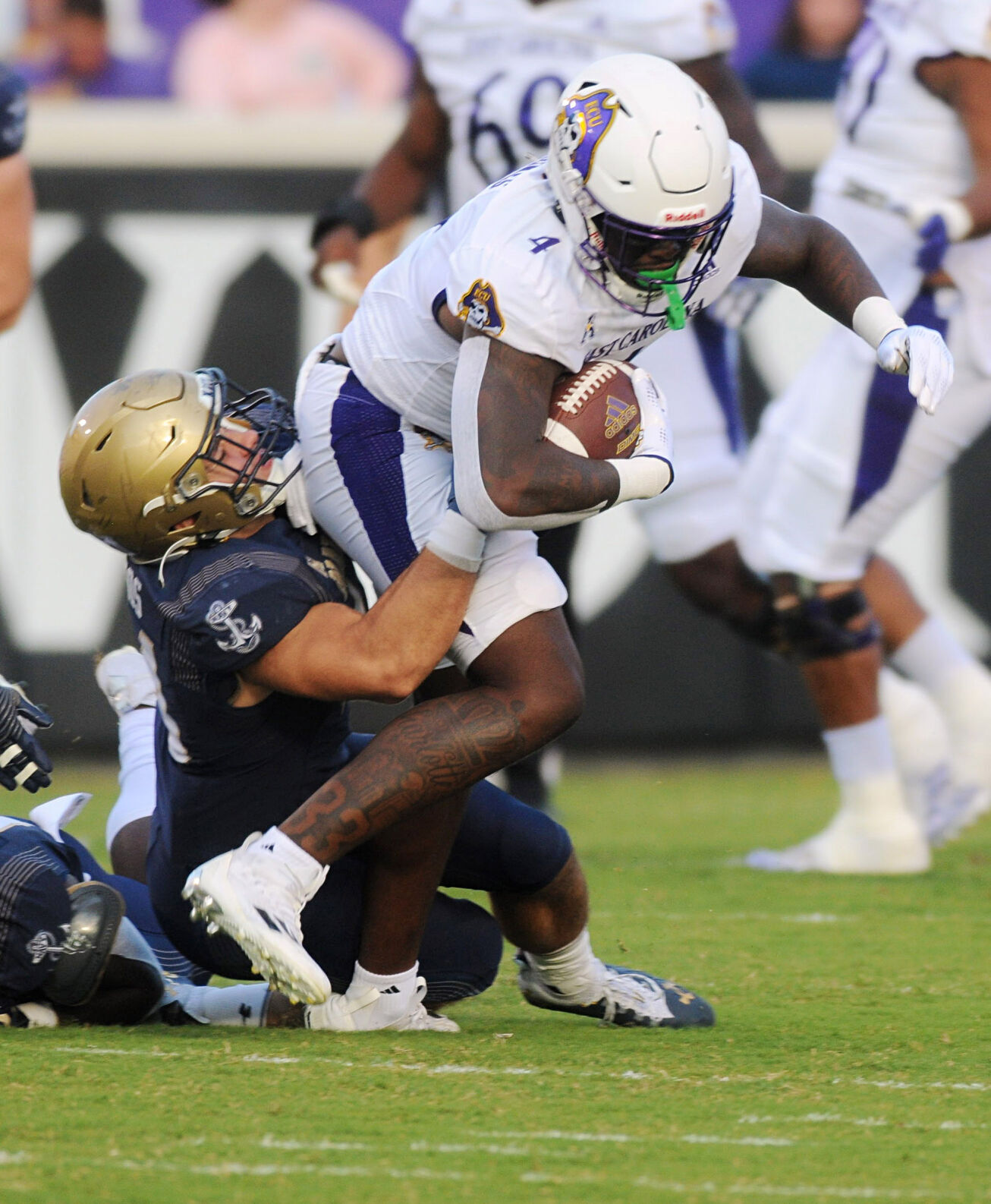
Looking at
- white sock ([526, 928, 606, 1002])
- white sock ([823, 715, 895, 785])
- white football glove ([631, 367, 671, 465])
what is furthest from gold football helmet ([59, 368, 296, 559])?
white sock ([823, 715, 895, 785])

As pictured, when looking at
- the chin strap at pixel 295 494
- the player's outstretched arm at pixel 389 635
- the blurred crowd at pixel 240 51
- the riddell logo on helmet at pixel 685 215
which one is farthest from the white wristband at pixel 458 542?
the blurred crowd at pixel 240 51

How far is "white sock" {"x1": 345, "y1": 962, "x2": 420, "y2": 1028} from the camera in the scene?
3.04m

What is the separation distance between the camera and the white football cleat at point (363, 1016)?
10.00 ft

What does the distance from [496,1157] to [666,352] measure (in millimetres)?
3180

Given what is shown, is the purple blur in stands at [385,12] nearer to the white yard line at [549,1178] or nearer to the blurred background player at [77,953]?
the blurred background player at [77,953]

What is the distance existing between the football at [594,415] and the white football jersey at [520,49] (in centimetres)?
187

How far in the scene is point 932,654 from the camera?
541cm

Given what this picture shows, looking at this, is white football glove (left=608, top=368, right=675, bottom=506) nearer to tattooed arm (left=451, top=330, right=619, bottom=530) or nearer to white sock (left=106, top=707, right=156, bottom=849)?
tattooed arm (left=451, top=330, right=619, bottom=530)

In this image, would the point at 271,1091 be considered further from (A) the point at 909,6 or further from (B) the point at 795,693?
(B) the point at 795,693

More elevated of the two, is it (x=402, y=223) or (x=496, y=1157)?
(x=496, y=1157)

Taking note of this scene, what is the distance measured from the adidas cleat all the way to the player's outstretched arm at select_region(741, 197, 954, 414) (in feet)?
3.39

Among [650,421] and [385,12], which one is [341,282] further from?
[385,12]

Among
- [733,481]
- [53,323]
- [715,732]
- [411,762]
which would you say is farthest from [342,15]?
[411,762]

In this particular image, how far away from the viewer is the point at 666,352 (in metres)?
5.13
